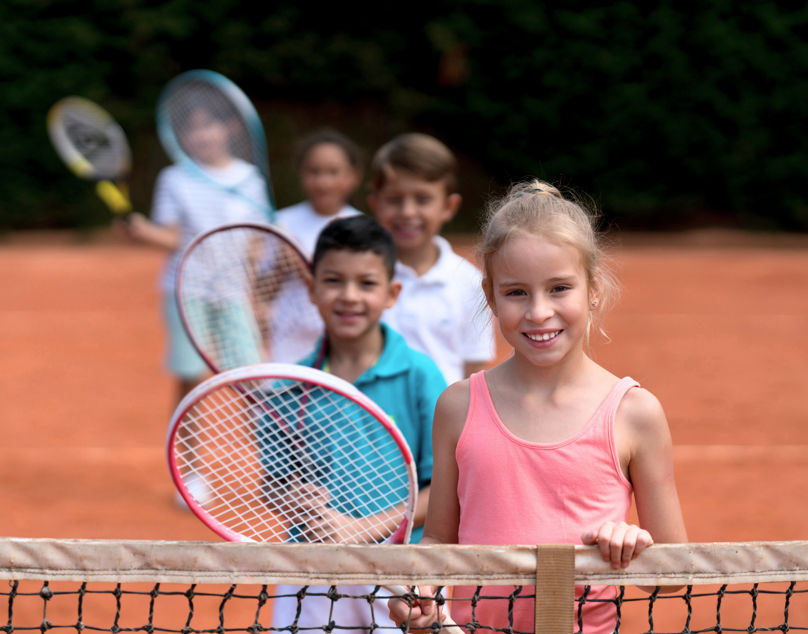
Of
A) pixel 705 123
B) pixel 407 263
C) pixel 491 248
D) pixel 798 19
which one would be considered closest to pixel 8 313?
pixel 407 263

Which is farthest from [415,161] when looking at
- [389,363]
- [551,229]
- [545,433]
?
[545,433]

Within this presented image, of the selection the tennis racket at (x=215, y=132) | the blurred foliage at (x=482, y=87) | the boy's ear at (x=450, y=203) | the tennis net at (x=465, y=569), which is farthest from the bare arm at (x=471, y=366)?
the blurred foliage at (x=482, y=87)

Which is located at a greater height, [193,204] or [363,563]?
[193,204]

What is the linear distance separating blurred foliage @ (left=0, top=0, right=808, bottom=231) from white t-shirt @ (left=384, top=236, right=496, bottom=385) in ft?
41.7

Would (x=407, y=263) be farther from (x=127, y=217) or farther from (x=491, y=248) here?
(x=127, y=217)

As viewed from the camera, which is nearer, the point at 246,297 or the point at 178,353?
the point at 246,297

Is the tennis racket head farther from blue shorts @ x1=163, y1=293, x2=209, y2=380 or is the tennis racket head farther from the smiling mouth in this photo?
→ blue shorts @ x1=163, y1=293, x2=209, y2=380

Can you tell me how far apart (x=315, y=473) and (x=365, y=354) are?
0.34 metres

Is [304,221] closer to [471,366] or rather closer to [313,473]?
[471,366]

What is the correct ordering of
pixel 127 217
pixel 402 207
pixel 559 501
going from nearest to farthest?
pixel 559 501 → pixel 402 207 → pixel 127 217

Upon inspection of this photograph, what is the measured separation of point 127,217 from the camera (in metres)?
4.83

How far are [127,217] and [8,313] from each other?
6147 millimetres

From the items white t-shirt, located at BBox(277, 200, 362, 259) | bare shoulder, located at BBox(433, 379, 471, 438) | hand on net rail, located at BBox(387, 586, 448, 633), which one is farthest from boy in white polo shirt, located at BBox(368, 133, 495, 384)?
hand on net rail, located at BBox(387, 586, 448, 633)

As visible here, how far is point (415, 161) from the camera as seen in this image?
9.70ft
